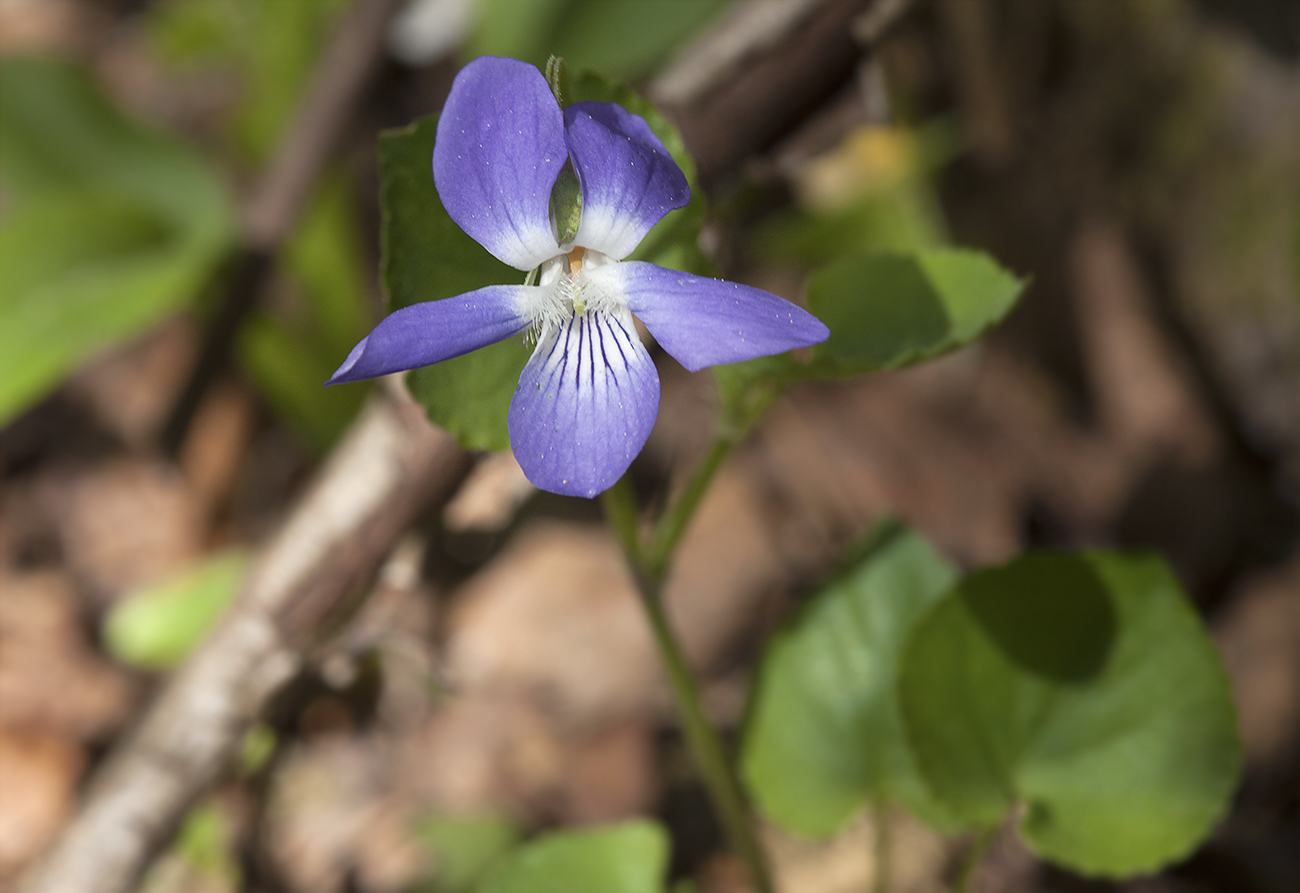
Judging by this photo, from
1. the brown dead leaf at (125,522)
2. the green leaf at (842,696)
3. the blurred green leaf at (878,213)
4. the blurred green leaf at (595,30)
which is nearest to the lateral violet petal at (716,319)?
the green leaf at (842,696)

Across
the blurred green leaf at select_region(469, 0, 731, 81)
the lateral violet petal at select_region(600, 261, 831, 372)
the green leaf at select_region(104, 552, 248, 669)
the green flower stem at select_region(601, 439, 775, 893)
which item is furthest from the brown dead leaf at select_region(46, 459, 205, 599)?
the lateral violet petal at select_region(600, 261, 831, 372)

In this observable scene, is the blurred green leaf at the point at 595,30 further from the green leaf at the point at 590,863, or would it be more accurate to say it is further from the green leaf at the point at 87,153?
the green leaf at the point at 590,863

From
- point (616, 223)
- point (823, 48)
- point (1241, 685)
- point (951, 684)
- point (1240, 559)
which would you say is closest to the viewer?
point (616, 223)

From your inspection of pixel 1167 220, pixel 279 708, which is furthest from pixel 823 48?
pixel 1167 220

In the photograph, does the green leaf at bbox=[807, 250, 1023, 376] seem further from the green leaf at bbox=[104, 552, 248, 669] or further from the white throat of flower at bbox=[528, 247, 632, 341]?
the green leaf at bbox=[104, 552, 248, 669]

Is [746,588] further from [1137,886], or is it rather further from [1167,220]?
[1167,220]
